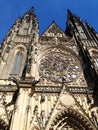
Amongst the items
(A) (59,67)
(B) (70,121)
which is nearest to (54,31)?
(A) (59,67)

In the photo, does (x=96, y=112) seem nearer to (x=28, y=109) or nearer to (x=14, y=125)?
(x=28, y=109)

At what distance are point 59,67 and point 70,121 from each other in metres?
4.84

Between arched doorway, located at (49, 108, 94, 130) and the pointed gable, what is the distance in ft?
33.5

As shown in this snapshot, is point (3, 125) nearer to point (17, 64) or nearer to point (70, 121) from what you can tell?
point (70, 121)

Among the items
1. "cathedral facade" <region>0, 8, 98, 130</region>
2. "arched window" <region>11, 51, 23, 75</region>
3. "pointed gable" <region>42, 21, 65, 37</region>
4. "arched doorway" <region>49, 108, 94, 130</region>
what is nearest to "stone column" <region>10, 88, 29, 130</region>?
"cathedral facade" <region>0, 8, 98, 130</region>

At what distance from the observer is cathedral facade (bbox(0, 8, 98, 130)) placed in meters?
9.80

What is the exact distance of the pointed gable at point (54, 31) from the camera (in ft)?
63.9

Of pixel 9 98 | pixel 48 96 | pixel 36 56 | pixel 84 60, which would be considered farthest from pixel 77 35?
pixel 9 98

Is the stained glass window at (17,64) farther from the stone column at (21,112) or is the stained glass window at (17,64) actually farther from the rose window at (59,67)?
the stone column at (21,112)

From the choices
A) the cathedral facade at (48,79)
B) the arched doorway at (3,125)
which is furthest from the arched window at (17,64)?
the arched doorway at (3,125)

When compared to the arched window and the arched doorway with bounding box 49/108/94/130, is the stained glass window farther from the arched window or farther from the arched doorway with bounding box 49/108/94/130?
the arched doorway with bounding box 49/108/94/130

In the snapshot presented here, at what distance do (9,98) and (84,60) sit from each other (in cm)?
650

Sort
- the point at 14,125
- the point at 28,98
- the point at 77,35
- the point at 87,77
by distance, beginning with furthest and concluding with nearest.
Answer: the point at 77,35
the point at 87,77
the point at 28,98
the point at 14,125

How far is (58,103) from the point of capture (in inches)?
425
